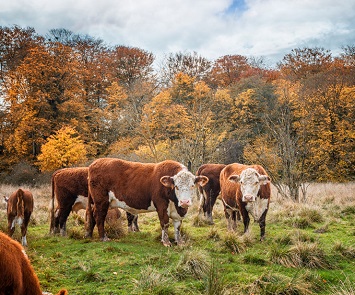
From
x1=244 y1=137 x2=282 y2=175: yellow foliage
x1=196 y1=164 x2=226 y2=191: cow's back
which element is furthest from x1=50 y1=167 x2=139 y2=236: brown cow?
x1=244 y1=137 x2=282 y2=175: yellow foliage

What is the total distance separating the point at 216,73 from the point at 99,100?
17487 millimetres

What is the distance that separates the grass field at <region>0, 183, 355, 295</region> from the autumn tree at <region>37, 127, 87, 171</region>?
17879mm

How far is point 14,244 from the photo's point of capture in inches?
123

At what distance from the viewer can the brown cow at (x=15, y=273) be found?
2871mm

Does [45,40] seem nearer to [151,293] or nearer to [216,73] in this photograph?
[216,73]

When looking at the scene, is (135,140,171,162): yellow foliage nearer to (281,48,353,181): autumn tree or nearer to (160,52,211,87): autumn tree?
(281,48,353,181): autumn tree

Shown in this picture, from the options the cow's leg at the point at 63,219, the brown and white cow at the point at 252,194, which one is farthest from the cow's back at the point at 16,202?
the brown and white cow at the point at 252,194

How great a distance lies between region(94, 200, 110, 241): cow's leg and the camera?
28.4 feet

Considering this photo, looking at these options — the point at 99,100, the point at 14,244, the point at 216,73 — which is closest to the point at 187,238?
the point at 14,244

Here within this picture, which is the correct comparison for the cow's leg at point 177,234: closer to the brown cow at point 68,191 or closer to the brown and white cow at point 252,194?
the brown and white cow at point 252,194

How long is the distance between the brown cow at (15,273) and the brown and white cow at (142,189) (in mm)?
4795

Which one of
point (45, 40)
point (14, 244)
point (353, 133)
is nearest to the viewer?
point (14, 244)

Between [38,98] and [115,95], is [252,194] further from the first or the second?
[38,98]

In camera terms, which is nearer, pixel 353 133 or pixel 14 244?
pixel 14 244
